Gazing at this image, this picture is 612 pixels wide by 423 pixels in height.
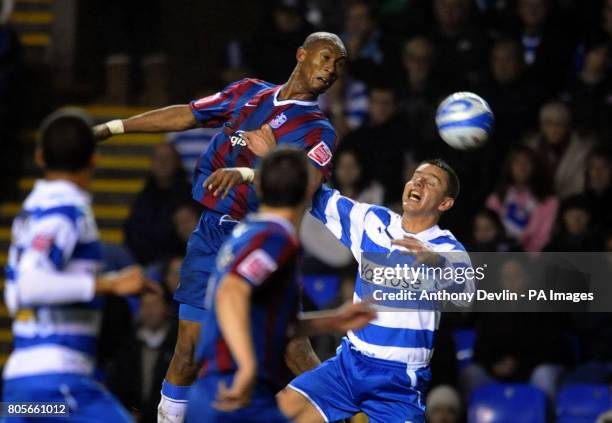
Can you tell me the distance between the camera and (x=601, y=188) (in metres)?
10.1

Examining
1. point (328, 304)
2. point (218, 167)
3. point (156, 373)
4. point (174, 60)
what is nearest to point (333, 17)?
point (174, 60)

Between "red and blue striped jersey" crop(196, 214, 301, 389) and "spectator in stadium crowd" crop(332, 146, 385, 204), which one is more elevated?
"spectator in stadium crowd" crop(332, 146, 385, 204)

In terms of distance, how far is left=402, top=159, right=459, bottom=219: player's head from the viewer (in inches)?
278

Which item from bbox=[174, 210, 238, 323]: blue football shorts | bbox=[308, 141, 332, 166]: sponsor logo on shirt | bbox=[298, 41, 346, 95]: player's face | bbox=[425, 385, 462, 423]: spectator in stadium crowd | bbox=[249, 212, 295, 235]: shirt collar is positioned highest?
bbox=[298, 41, 346, 95]: player's face

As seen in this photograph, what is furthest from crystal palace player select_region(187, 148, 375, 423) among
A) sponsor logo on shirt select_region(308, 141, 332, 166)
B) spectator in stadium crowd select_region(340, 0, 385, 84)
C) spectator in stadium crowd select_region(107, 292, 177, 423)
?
spectator in stadium crowd select_region(340, 0, 385, 84)

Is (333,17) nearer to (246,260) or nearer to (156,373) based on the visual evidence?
(156,373)

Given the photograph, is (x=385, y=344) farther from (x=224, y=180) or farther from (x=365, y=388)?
(x=224, y=180)

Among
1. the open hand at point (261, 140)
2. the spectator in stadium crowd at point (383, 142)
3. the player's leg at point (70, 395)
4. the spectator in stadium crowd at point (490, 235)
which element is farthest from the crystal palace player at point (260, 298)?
the spectator in stadium crowd at point (383, 142)

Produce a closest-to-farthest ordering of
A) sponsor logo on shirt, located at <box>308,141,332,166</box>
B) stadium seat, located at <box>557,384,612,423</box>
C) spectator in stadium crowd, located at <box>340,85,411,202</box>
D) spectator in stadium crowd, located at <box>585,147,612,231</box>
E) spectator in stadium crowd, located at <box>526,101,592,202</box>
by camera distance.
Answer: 1. sponsor logo on shirt, located at <box>308,141,332,166</box>
2. stadium seat, located at <box>557,384,612,423</box>
3. spectator in stadium crowd, located at <box>585,147,612,231</box>
4. spectator in stadium crowd, located at <box>526,101,592,202</box>
5. spectator in stadium crowd, located at <box>340,85,411,202</box>

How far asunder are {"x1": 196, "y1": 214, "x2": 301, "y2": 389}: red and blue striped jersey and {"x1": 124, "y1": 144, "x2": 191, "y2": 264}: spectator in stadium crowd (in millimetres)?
5615

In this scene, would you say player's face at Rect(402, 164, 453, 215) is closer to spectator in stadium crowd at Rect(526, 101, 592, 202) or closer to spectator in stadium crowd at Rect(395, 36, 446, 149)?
spectator in stadium crowd at Rect(526, 101, 592, 202)

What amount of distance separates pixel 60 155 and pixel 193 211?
553 cm

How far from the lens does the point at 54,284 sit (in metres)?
5.01

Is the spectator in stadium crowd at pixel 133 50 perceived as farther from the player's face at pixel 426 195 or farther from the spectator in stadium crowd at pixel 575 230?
the player's face at pixel 426 195
